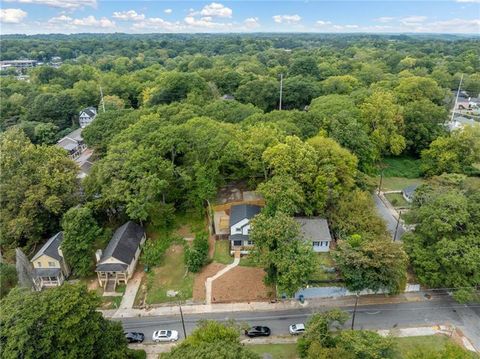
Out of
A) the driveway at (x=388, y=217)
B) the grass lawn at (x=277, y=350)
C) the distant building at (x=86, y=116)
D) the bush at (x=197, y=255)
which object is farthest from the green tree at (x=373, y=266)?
the distant building at (x=86, y=116)

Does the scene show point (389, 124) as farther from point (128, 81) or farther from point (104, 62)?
point (104, 62)

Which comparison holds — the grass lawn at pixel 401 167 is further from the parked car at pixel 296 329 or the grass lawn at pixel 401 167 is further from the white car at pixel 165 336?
the white car at pixel 165 336

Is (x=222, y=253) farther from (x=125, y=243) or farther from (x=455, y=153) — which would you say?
(x=455, y=153)

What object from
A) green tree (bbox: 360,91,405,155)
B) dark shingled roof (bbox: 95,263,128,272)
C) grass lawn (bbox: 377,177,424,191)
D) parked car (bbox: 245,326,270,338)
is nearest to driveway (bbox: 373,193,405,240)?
grass lawn (bbox: 377,177,424,191)

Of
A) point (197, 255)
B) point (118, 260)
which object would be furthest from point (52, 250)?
point (197, 255)

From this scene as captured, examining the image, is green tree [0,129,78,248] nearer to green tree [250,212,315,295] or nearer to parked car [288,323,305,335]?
green tree [250,212,315,295]

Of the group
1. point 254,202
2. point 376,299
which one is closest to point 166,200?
point 254,202
